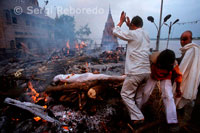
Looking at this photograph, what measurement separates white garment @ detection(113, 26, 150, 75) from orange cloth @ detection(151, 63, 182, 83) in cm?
23

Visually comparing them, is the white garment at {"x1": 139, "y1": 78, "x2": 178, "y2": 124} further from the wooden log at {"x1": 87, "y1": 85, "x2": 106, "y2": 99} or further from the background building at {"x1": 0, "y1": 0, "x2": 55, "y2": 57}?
the background building at {"x1": 0, "y1": 0, "x2": 55, "y2": 57}

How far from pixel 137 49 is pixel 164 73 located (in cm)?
81

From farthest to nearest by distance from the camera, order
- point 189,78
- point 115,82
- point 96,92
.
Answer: point 115,82 < point 96,92 < point 189,78

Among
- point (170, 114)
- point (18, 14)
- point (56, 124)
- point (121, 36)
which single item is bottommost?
point (56, 124)

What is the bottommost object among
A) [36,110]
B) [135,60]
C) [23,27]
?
[36,110]

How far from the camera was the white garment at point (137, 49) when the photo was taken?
234 centimetres

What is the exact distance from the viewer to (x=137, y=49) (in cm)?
238

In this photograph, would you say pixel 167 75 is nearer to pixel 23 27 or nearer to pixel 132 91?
pixel 132 91

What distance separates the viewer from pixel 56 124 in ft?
7.96

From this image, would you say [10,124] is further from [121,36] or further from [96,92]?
→ [121,36]

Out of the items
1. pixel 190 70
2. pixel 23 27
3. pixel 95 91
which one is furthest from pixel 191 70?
pixel 23 27

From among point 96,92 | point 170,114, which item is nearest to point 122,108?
point 96,92

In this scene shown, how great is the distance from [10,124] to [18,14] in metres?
20.9

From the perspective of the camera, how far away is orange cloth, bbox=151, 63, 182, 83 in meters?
2.43
